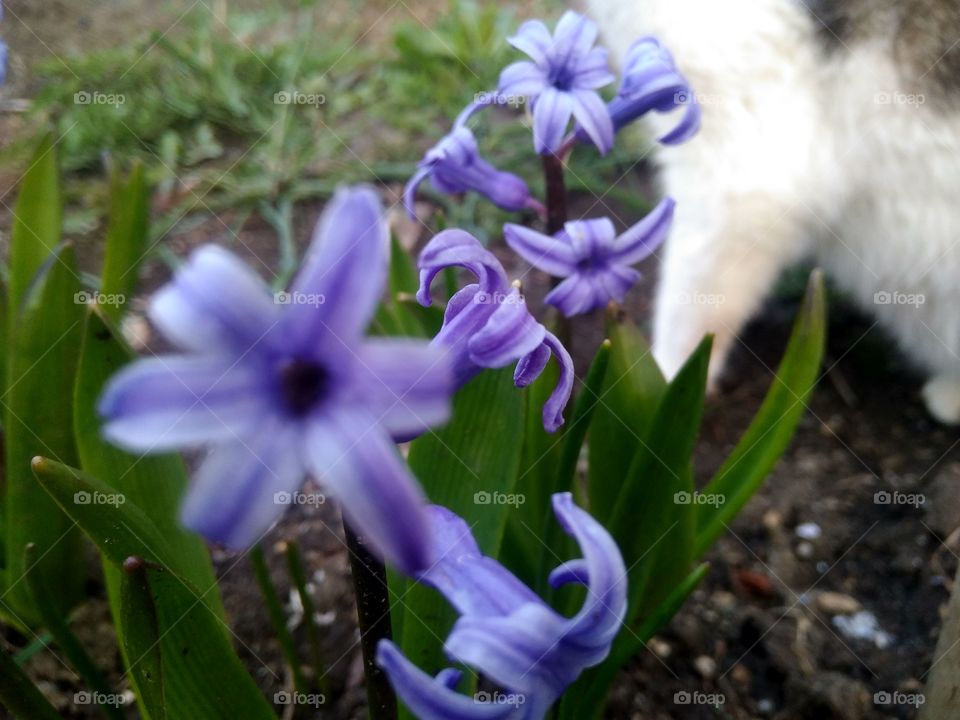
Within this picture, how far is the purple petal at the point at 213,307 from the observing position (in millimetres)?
287

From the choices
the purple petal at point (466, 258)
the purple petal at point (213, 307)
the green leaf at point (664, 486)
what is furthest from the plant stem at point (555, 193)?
the purple petal at point (213, 307)

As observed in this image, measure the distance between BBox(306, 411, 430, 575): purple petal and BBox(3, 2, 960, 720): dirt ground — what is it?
84 cm

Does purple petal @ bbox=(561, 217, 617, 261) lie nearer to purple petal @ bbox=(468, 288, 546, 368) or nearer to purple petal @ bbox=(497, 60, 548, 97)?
purple petal @ bbox=(497, 60, 548, 97)

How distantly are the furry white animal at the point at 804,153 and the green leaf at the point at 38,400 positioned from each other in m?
0.98

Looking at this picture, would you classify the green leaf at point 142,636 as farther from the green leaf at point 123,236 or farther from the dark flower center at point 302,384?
the green leaf at point 123,236

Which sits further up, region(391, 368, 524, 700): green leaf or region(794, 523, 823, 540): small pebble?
region(391, 368, 524, 700): green leaf

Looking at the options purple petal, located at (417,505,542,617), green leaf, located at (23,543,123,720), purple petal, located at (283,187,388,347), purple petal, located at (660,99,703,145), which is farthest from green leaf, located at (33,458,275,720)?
purple petal, located at (660,99,703,145)

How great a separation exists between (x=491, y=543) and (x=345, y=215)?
0.46 metres

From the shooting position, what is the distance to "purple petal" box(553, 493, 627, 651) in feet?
1.35

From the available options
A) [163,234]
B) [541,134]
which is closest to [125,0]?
[163,234]

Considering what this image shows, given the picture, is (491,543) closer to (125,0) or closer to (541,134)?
(541,134)

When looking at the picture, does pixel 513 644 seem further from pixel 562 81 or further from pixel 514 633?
pixel 562 81

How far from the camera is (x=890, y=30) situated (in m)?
1.23

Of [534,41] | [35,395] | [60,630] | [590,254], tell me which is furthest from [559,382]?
[35,395]
